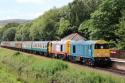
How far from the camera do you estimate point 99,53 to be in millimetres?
41969

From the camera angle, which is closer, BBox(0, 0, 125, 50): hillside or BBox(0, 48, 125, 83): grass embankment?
BBox(0, 48, 125, 83): grass embankment

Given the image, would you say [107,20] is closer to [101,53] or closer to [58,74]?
[101,53]

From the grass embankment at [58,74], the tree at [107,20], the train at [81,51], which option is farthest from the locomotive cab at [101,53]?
the tree at [107,20]

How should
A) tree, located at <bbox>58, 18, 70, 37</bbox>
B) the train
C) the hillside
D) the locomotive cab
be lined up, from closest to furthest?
the locomotive cab → the train → the hillside → tree, located at <bbox>58, 18, 70, 37</bbox>

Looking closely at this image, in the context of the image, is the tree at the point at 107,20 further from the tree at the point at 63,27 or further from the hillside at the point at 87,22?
the tree at the point at 63,27

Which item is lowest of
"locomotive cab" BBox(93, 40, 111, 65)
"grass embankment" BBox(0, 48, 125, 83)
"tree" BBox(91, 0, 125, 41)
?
"grass embankment" BBox(0, 48, 125, 83)

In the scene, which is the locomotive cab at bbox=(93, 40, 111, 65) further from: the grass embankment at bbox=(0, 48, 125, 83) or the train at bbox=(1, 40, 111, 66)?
the grass embankment at bbox=(0, 48, 125, 83)

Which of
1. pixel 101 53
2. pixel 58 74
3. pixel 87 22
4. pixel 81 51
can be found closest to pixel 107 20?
pixel 87 22

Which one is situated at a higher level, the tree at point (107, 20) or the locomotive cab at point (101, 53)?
the tree at point (107, 20)

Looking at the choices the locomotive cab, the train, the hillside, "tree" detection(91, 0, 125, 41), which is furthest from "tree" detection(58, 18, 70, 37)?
the locomotive cab

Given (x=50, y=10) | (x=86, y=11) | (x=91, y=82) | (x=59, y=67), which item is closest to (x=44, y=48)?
(x=86, y=11)

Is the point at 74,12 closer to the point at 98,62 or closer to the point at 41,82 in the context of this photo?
the point at 98,62

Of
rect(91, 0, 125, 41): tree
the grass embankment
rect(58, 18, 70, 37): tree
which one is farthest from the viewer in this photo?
rect(58, 18, 70, 37): tree

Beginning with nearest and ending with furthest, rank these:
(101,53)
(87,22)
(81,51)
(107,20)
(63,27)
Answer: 1. (101,53)
2. (81,51)
3. (107,20)
4. (87,22)
5. (63,27)
